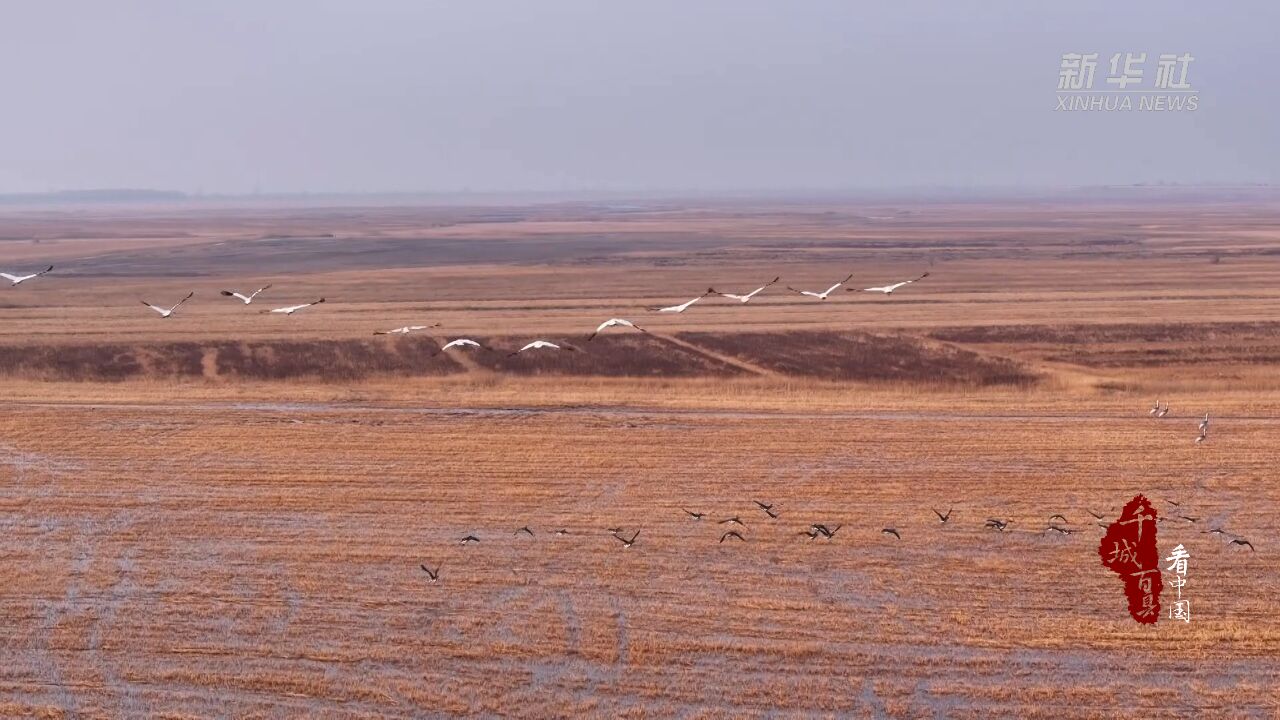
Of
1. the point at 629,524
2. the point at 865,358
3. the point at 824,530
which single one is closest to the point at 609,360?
the point at 865,358

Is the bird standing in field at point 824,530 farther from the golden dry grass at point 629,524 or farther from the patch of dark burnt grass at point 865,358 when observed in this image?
the patch of dark burnt grass at point 865,358

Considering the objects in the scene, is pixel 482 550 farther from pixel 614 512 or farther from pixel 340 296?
pixel 340 296

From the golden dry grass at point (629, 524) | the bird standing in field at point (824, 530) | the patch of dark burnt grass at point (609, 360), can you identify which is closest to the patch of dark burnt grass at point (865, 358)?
the golden dry grass at point (629, 524)

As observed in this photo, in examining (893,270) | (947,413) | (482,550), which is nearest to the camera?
(482,550)

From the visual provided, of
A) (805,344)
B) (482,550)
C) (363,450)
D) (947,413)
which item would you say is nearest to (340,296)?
(805,344)

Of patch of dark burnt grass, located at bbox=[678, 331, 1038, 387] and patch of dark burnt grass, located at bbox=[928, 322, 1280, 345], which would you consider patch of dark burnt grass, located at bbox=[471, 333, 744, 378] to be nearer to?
patch of dark burnt grass, located at bbox=[678, 331, 1038, 387]

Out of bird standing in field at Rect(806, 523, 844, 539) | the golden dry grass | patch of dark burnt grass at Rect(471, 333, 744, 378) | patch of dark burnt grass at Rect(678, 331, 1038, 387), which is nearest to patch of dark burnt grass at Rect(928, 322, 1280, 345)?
the golden dry grass

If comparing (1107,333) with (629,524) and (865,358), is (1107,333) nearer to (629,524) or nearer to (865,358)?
(865,358)
